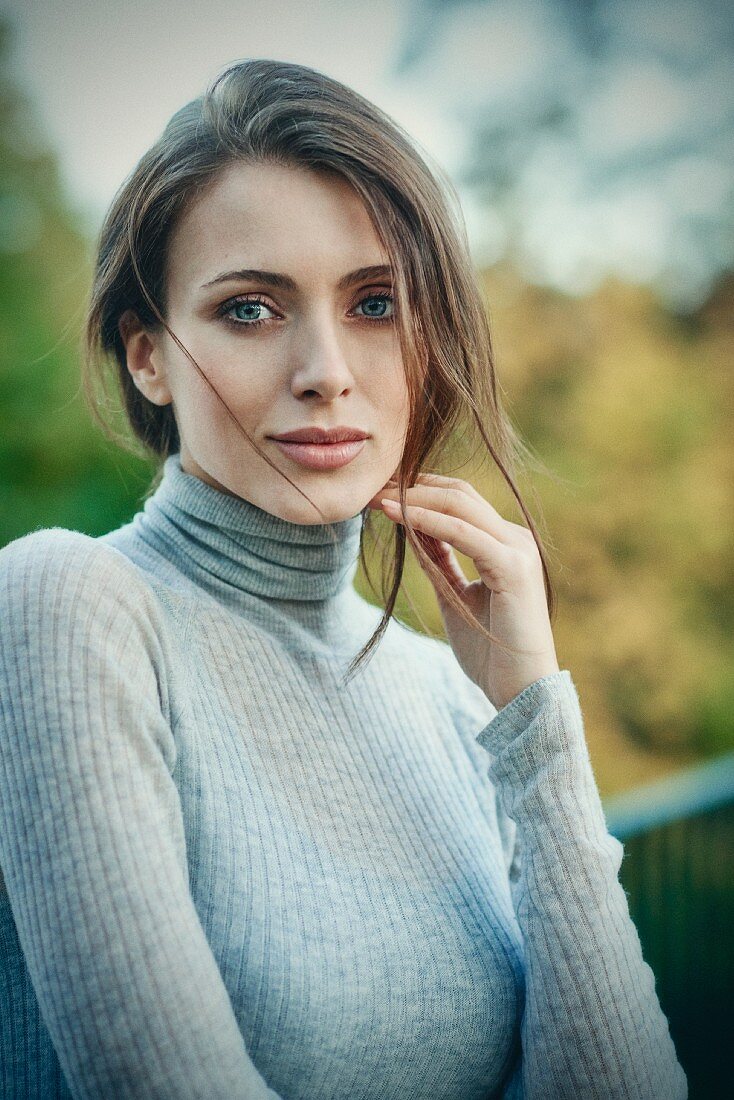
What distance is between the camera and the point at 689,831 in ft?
10.4

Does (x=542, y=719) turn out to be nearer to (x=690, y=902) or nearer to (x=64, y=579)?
(x=64, y=579)

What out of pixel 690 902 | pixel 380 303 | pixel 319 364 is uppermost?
pixel 380 303

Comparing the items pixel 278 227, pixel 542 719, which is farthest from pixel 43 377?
pixel 542 719

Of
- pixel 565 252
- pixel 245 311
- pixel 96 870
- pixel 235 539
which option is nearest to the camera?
pixel 96 870

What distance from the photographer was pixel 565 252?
821 cm

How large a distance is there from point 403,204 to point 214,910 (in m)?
0.95

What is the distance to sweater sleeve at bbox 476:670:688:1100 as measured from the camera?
1.27 m

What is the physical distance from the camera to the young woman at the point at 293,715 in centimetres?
97

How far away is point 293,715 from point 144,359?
58 centimetres

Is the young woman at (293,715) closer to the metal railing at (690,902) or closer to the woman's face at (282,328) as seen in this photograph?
the woman's face at (282,328)

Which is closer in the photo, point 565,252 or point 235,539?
point 235,539

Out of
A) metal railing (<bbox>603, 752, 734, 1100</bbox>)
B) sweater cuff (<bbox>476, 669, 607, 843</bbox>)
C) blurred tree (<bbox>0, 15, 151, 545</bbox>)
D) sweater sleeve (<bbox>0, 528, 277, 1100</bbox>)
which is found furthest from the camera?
blurred tree (<bbox>0, 15, 151, 545</bbox>)

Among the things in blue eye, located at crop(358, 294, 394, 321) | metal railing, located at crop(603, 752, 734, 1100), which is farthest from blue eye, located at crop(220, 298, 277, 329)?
metal railing, located at crop(603, 752, 734, 1100)

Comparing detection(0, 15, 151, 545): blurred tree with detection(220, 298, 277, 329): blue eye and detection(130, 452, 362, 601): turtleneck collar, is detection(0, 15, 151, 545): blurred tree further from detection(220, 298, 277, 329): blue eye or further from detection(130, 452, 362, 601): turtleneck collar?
detection(220, 298, 277, 329): blue eye
